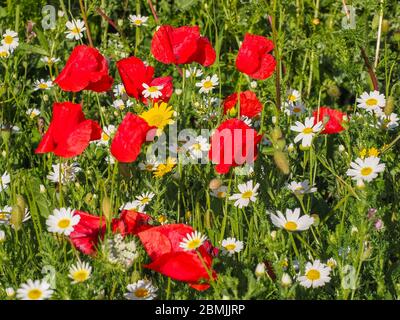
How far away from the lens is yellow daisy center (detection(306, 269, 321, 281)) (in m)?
2.03

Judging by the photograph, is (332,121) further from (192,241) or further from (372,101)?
(192,241)

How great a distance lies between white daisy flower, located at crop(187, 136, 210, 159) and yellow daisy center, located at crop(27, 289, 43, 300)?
2.65ft

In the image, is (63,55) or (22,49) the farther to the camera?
(63,55)

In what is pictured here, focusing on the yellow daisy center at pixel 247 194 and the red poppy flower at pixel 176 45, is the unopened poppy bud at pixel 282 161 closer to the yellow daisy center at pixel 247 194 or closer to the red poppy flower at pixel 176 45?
the yellow daisy center at pixel 247 194

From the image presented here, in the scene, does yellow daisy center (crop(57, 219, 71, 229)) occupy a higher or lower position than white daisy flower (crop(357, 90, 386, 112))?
lower

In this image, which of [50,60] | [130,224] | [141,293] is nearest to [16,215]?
[130,224]

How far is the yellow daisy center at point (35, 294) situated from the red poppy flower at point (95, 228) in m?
0.22

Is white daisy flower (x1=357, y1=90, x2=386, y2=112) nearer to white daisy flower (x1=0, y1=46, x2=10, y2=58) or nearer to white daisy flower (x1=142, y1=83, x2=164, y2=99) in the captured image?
white daisy flower (x1=142, y1=83, x2=164, y2=99)

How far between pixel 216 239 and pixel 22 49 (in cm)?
131

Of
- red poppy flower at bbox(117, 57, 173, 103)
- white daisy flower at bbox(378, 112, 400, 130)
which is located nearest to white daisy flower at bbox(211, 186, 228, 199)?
red poppy flower at bbox(117, 57, 173, 103)

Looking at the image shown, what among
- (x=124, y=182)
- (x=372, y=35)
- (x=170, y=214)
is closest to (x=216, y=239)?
(x=170, y=214)
